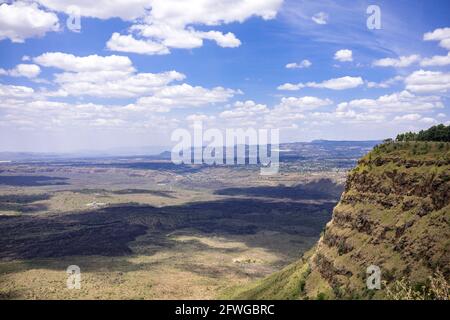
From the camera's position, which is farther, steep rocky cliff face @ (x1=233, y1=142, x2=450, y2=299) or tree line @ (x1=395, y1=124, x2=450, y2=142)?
tree line @ (x1=395, y1=124, x2=450, y2=142)

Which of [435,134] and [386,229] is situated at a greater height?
[435,134]

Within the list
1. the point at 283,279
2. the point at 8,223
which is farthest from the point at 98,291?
the point at 8,223

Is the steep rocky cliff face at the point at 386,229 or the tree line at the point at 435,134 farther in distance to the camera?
the tree line at the point at 435,134

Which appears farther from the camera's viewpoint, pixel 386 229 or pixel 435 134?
pixel 435 134

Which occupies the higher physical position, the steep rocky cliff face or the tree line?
the tree line

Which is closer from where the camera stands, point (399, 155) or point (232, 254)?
point (399, 155)
